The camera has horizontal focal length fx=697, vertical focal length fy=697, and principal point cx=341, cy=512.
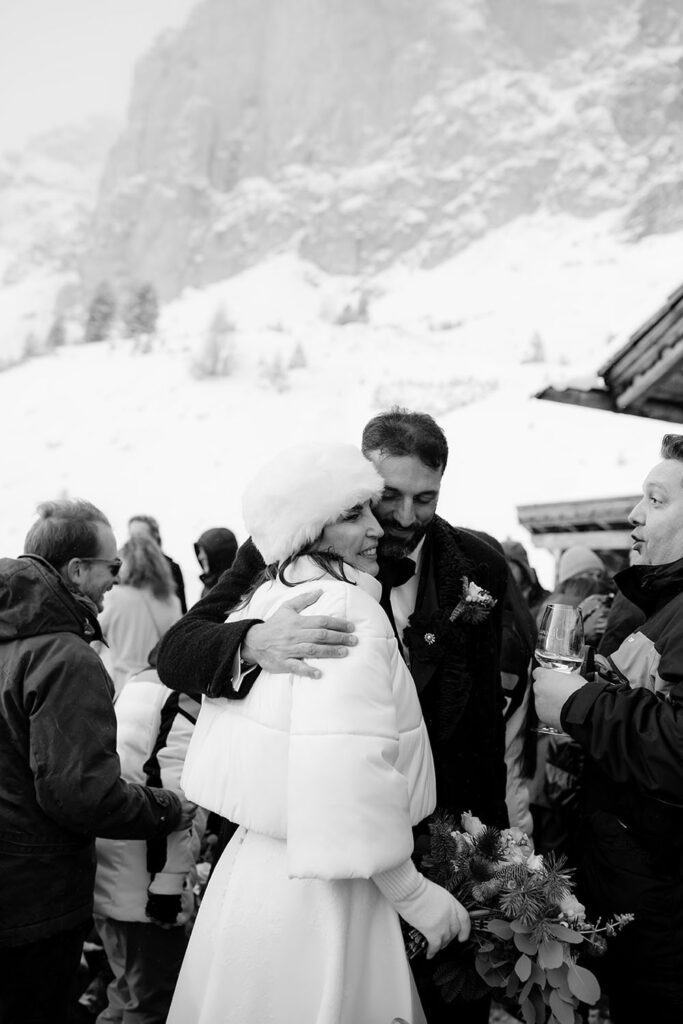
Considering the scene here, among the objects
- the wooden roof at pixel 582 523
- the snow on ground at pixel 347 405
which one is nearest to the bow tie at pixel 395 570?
the wooden roof at pixel 582 523

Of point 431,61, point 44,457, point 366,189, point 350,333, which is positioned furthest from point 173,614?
point 431,61

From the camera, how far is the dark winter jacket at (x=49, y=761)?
7.13ft

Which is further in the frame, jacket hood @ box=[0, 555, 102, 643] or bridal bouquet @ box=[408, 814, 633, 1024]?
jacket hood @ box=[0, 555, 102, 643]

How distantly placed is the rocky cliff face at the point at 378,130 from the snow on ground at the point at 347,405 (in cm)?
3325

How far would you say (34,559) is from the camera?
2.41 m

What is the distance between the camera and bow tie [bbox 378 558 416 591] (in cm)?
214

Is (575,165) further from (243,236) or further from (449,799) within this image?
(449,799)

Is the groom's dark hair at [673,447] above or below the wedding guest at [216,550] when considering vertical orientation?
above

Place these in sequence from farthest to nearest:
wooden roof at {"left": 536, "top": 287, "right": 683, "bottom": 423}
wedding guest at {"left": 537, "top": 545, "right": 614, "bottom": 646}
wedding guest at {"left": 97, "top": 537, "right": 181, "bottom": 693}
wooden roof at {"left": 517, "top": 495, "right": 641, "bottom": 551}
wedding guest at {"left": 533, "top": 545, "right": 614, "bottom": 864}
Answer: wooden roof at {"left": 517, "top": 495, "right": 641, "bottom": 551}
wedding guest at {"left": 97, "top": 537, "right": 181, "bottom": 693}
wooden roof at {"left": 536, "top": 287, "right": 683, "bottom": 423}
wedding guest at {"left": 537, "top": 545, "right": 614, "bottom": 646}
wedding guest at {"left": 533, "top": 545, "right": 614, "bottom": 864}

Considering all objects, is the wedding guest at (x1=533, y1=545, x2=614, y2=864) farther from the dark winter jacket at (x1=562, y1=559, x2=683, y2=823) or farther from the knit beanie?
the dark winter jacket at (x1=562, y1=559, x2=683, y2=823)

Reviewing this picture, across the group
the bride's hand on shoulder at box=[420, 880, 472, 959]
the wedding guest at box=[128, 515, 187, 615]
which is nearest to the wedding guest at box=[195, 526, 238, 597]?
the wedding guest at box=[128, 515, 187, 615]

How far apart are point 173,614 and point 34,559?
8.53 ft

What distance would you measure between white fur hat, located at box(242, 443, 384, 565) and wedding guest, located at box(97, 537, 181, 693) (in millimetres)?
3041

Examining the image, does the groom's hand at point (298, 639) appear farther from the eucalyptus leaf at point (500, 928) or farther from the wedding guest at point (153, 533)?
the wedding guest at point (153, 533)
